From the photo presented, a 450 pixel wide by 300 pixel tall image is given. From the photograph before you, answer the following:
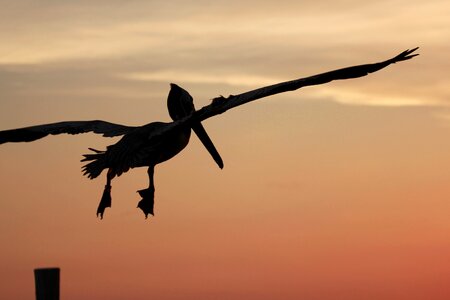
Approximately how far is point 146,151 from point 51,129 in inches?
83.8

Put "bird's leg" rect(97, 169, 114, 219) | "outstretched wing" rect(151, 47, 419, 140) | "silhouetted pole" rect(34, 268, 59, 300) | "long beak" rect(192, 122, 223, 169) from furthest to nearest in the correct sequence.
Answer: "long beak" rect(192, 122, 223, 169) → "bird's leg" rect(97, 169, 114, 219) → "outstretched wing" rect(151, 47, 419, 140) → "silhouetted pole" rect(34, 268, 59, 300)

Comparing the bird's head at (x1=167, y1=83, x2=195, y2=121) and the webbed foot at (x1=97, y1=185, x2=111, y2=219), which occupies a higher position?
the bird's head at (x1=167, y1=83, x2=195, y2=121)

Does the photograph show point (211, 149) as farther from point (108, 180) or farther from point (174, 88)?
point (108, 180)

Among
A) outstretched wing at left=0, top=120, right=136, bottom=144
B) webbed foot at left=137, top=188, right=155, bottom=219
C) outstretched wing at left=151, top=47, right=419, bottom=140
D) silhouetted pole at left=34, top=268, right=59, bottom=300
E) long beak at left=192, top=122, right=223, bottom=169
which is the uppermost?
outstretched wing at left=151, top=47, right=419, bottom=140

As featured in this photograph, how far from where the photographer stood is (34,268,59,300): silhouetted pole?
53.5 ft

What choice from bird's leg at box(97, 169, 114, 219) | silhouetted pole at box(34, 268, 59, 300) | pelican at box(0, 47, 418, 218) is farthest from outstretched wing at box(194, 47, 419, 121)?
silhouetted pole at box(34, 268, 59, 300)

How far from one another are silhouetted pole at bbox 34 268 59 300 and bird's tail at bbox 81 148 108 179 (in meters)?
1.93

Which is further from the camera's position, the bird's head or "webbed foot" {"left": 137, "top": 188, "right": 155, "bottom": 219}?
the bird's head

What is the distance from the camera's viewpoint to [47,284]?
53.7 ft

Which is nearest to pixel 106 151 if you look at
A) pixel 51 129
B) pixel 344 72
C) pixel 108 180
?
pixel 108 180

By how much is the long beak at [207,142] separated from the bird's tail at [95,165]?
108 inches

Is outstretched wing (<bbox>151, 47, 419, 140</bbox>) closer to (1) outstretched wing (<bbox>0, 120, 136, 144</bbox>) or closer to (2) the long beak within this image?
(1) outstretched wing (<bbox>0, 120, 136, 144</bbox>)

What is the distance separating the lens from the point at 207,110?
704 inches

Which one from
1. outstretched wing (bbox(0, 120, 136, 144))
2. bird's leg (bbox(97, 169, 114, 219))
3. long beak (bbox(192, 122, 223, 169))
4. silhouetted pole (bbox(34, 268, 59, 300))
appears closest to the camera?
silhouetted pole (bbox(34, 268, 59, 300))
